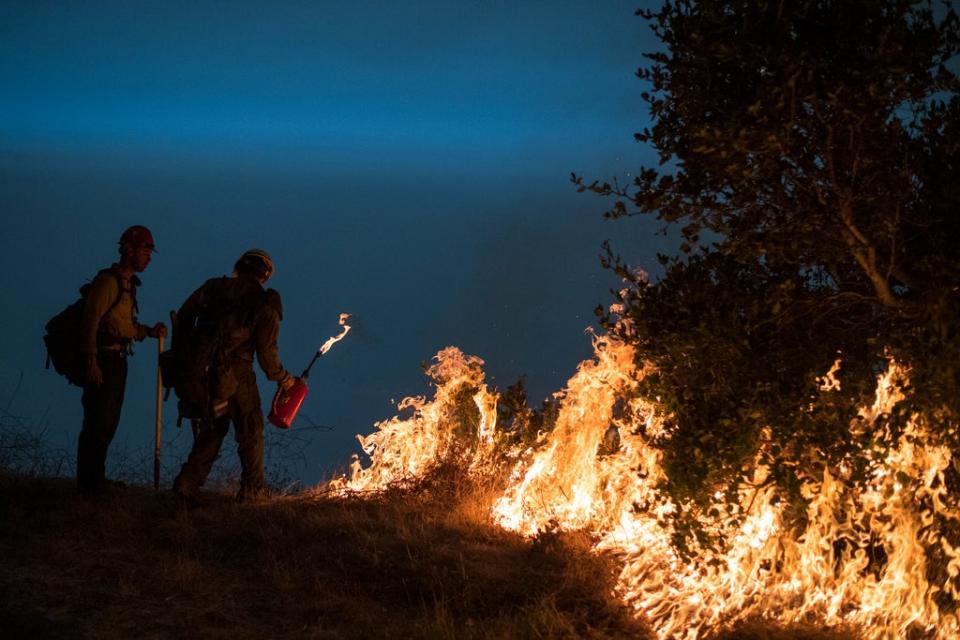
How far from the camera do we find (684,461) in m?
5.15

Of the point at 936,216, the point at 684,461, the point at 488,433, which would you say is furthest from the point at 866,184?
the point at 488,433

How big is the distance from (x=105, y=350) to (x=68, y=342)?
0.29m

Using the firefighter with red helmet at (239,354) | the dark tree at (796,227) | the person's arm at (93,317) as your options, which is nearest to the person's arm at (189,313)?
the firefighter with red helmet at (239,354)

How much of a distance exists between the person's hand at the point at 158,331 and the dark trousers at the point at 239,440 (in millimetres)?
1020

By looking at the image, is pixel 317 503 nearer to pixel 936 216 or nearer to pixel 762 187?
pixel 762 187

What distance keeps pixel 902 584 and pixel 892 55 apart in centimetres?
260

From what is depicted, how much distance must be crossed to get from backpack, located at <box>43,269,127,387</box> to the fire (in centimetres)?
365

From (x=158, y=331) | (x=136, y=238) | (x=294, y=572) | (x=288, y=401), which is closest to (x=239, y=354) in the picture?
(x=288, y=401)

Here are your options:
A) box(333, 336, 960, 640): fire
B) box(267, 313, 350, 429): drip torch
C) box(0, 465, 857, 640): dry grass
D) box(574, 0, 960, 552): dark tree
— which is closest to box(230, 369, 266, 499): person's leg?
box(267, 313, 350, 429): drip torch

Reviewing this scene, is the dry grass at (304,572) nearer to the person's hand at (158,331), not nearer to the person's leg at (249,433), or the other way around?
the person's leg at (249,433)

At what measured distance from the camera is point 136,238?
8094 millimetres

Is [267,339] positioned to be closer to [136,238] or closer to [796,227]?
[136,238]

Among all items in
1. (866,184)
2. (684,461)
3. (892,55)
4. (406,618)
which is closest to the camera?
(892,55)

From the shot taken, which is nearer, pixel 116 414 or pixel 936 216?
pixel 936 216
